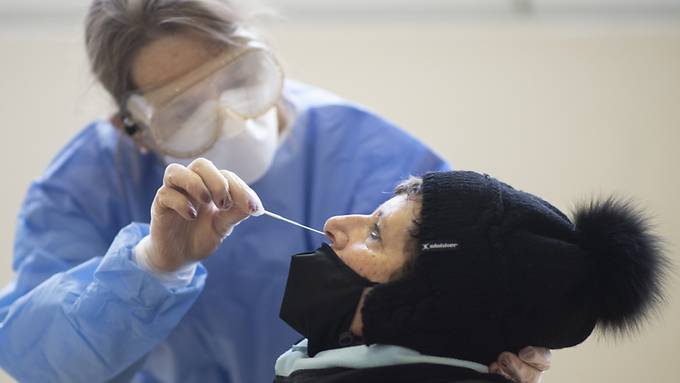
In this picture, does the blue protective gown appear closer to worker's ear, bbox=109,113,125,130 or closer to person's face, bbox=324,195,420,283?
worker's ear, bbox=109,113,125,130

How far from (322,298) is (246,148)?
489 millimetres

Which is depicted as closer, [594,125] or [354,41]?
[594,125]

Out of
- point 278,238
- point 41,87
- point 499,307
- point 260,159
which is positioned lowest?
point 41,87

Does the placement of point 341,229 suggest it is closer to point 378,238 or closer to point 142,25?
point 378,238

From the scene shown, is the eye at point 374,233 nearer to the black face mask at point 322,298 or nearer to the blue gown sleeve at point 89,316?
the black face mask at point 322,298

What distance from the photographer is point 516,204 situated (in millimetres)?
1077

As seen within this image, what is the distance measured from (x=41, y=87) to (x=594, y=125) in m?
1.53

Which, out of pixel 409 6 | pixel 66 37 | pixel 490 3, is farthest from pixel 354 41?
pixel 66 37

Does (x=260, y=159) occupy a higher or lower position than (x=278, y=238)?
higher

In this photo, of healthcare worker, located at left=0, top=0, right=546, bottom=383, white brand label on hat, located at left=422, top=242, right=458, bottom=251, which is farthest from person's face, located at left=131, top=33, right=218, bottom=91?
white brand label on hat, located at left=422, top=242, right=458, bottom=251

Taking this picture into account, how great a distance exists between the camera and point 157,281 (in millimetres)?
1305

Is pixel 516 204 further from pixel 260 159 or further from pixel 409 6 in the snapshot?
pixel 409 6

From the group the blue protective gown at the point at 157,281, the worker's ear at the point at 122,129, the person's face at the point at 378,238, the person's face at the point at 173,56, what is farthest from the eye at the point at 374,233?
the worker's ear at the point at 122,129

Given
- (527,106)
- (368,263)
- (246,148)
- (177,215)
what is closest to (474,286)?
(368,263)
